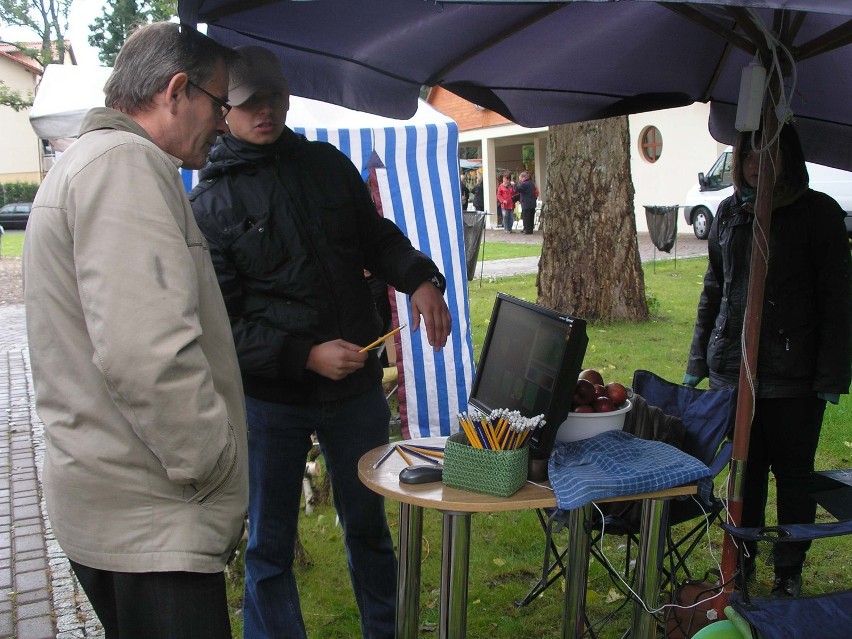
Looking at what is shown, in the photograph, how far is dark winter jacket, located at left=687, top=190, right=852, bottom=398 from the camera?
311cm

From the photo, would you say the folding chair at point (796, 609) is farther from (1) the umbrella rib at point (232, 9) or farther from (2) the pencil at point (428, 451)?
(1) the umbrella rib at point (232, 9)

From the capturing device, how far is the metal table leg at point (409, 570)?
254 cm

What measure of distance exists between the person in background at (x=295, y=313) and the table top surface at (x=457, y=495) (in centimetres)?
35

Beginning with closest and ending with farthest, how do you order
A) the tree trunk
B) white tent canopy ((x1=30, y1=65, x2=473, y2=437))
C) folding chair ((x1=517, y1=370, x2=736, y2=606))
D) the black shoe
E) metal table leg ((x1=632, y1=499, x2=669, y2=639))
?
metal table leg ((x1=632, y1=499, x2=669, y2=639)) → folding chair ((x1=517, y1=370, x2=736, y2=606)) → the black shoe → white tent canopy ((x1=30, y1=65, x2=473, y2=437)) → the tree trunk

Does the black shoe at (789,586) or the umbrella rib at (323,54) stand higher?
the umbrella rib at (323,54)

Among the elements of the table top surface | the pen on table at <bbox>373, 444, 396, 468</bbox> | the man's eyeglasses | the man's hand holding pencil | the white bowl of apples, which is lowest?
the pen on table at <bbox>373, 444, 396, 468</bbox>

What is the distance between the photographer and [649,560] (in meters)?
2.41

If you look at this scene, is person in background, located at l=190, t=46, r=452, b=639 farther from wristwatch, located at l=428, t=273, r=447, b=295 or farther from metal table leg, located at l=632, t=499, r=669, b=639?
metal table leg, located at l=632, t=499, r=669, b=639

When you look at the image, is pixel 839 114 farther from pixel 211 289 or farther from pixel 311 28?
pixel 211 289

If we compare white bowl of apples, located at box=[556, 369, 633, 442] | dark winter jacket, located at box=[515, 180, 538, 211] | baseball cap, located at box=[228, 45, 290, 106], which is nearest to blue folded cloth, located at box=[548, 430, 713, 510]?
white bowl of apples, located at box=[556, 369, 633, 442]

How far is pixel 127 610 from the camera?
1660 mm

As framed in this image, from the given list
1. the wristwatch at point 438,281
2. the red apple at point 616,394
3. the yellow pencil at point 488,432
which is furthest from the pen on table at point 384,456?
the red apple at point 616,394

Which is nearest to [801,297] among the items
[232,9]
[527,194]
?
[232,9]

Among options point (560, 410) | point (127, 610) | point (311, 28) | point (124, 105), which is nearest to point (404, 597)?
point (560, 410)
